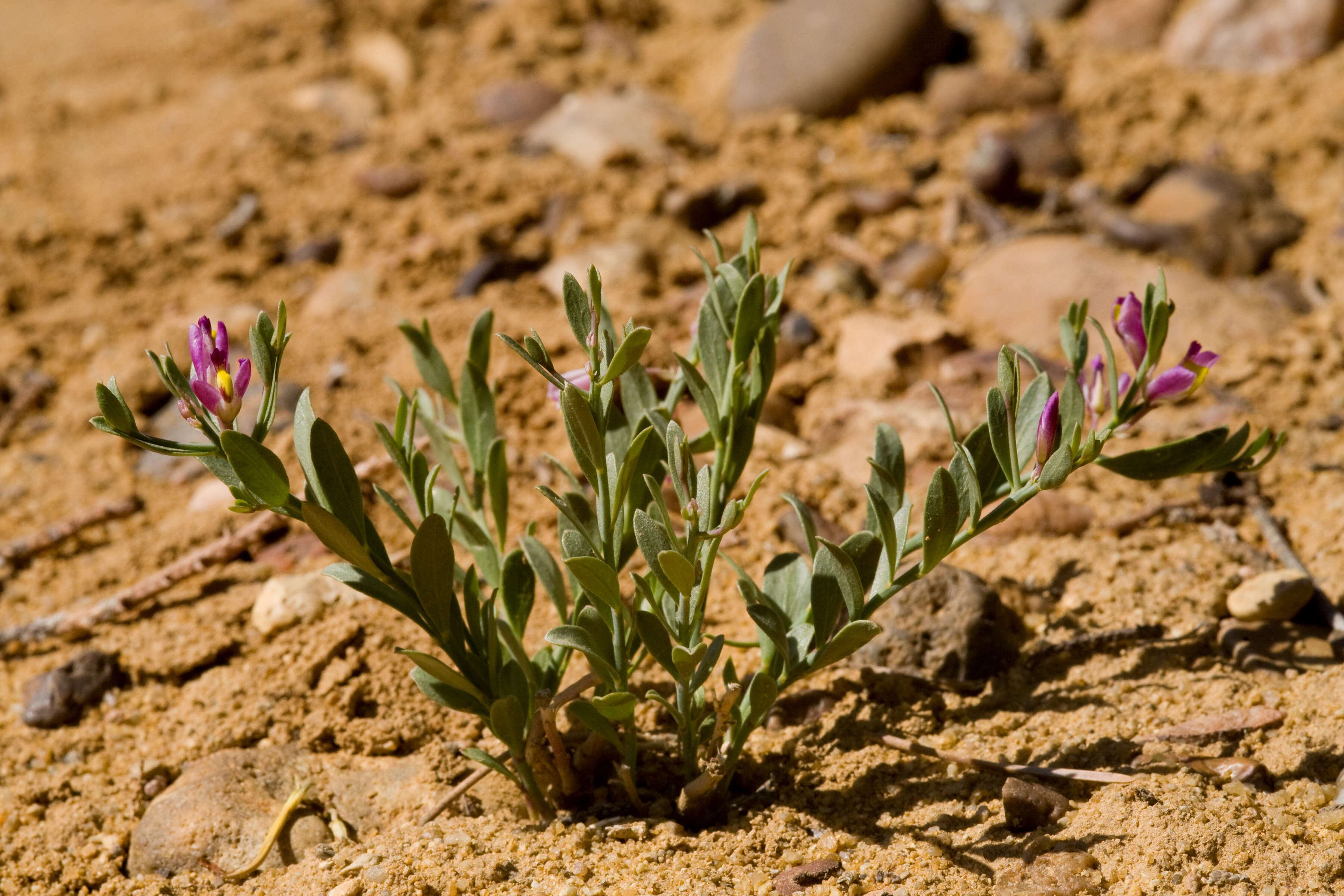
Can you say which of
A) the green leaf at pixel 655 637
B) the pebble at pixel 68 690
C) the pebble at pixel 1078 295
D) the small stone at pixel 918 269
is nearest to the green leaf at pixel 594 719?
the green leaf at pixel 655 637

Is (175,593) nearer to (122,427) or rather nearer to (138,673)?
(138,673)

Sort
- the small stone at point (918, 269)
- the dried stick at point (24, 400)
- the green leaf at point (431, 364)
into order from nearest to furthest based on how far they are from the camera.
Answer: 1. the green leaf at point (431, 364)
2. the dried stick at point (24, 400)
3. the small stone at point (918, 269)

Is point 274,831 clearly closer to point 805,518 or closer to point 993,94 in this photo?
point 805,518

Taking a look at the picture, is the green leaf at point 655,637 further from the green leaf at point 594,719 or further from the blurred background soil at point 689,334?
the blurred background soil at point 689,334

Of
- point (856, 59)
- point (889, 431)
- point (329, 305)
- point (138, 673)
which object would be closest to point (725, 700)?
point (889, 431)

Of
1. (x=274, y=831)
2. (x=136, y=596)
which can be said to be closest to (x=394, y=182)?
(x=136, y=596)

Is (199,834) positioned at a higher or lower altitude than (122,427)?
lower
